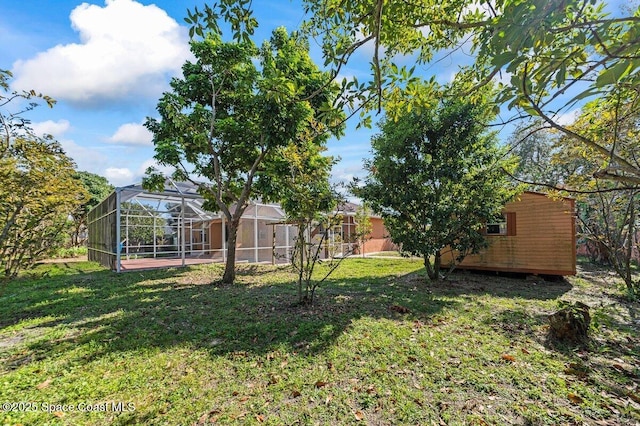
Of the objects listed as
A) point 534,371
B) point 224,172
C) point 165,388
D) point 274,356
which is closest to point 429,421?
point 534,371

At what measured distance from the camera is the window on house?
9.72 meters

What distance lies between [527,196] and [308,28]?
9417 millimetres

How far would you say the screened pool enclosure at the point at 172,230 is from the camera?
1185 centimetres

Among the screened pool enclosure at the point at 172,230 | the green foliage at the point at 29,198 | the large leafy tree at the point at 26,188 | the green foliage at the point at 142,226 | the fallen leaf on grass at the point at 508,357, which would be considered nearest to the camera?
the fallen leaf on grass at the point at 508,357

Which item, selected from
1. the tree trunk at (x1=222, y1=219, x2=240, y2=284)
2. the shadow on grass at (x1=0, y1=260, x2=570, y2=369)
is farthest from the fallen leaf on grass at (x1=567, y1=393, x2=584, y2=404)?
the tree trunk at (x1=222, y1=219, x2=240, y2=284)

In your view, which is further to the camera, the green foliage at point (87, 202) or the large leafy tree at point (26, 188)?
the green foliage at point (87, 202)

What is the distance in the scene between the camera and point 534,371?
10.6ft

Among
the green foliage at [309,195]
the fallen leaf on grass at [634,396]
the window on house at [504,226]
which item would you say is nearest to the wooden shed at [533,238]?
the window on house at [504,226]

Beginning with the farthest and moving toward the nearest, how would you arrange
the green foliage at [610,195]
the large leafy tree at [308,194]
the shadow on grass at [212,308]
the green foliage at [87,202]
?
the green foliage at [87,202]
the large leafy tree at [308,194]
the green foliage at [610,195]
the shadow on grass at [212,308]

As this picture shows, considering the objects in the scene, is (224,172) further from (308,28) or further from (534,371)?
(534,371)

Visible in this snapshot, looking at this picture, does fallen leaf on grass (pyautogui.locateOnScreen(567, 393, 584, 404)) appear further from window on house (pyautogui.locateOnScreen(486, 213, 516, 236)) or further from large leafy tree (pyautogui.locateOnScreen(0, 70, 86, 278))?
window on house (pyautogui.locateOnScreen(486, 213, 516, 236))

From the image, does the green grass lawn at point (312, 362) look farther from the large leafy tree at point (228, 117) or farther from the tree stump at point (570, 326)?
the large leafy tree at point (228, 117)

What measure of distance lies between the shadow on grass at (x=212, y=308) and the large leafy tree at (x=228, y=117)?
2.21 metres

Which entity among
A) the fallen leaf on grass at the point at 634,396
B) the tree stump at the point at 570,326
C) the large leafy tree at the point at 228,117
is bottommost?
the fallen leaf on grass at the point at 634,396
